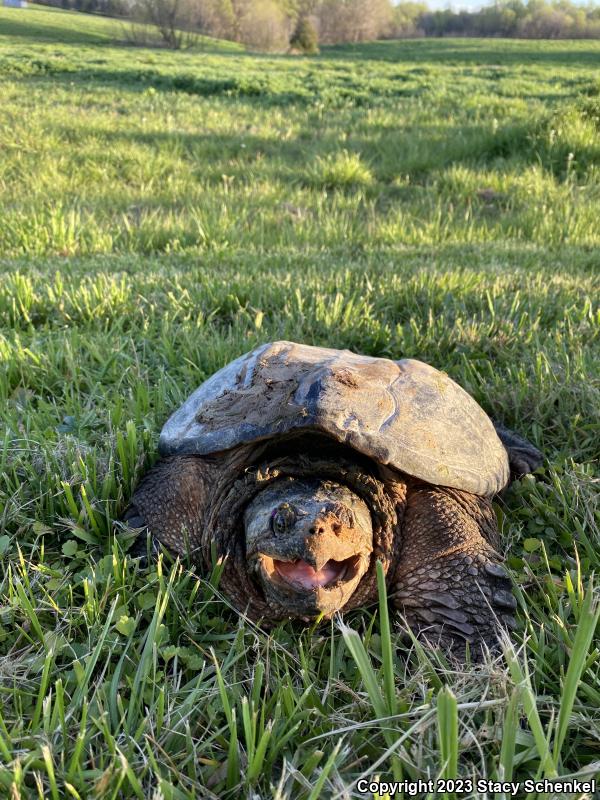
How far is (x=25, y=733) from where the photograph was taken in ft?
3.30

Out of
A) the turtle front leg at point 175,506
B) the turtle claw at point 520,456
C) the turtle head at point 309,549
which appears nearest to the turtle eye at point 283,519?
the turtle head at point 309,549

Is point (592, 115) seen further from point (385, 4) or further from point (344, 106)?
point (385, 4)

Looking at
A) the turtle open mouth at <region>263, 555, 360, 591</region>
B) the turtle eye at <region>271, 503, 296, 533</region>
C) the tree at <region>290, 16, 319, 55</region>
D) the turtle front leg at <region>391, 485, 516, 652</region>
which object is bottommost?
the turtle front leg at <region>391, 485, 516, 652</region>

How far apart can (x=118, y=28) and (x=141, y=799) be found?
39.2m

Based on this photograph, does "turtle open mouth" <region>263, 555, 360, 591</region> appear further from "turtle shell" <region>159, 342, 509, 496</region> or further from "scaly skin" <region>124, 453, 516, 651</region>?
"turtle shell" <region>159, 342, 509, 496</region>

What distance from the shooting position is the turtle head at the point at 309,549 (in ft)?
A: 3.90

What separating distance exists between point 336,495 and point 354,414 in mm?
212

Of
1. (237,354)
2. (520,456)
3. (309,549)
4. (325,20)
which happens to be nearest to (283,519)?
(309,549)

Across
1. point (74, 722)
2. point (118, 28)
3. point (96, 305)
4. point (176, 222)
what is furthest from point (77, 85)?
point (118, 28)

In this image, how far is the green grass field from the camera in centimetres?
99

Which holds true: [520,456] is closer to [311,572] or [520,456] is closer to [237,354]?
[311,572]

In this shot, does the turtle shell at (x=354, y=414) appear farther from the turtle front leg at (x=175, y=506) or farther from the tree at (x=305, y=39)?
the tree at (x=305, y=39)

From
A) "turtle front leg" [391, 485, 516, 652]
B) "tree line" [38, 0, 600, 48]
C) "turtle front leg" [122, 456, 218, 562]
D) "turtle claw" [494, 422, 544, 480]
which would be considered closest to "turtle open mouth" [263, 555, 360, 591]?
"turtle front leg" [391, 485, 516, 652]

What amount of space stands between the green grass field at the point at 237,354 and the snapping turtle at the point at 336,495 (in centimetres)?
8
